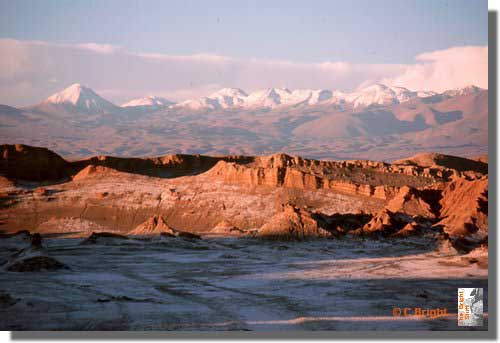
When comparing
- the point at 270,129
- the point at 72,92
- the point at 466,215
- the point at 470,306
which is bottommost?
the point at 470,306

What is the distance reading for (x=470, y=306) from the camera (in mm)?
16656

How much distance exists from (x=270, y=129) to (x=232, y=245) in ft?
474

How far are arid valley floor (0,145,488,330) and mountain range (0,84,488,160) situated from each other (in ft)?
Answer: 46.2

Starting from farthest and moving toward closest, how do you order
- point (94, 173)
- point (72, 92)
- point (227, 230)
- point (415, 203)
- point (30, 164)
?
1. point (30, 164)
2. point (94, 173)
3. point (72, 92)
4. point (415, 203)
5. point (227, 230)

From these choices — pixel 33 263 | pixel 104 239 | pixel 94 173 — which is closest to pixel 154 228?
pixel 104 239

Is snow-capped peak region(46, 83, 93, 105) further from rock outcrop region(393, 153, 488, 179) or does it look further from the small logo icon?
rock outcrop region(393, 153, 488, 179)

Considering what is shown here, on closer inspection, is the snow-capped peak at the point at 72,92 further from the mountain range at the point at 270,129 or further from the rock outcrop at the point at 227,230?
the rock outcrop at the point at 227,230

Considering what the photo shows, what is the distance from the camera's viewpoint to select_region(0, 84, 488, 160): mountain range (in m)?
81.0

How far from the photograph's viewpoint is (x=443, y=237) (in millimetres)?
27469

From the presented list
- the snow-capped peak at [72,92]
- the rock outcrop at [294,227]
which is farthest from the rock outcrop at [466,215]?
the snow-capped peak at [72,92]

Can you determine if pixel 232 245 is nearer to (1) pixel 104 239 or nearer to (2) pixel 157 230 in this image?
(2) pixel 157 230

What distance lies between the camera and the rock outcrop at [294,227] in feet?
103

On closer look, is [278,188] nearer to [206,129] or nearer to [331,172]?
[331,172]

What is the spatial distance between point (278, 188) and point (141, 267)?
51.0 ft
